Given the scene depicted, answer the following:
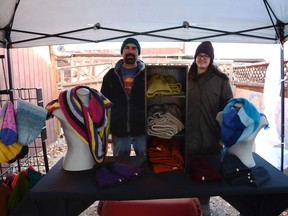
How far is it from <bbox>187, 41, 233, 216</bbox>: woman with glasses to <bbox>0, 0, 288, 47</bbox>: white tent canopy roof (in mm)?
357

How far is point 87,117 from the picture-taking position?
1021 millimetres

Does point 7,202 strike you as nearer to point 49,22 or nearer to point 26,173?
point 26,173

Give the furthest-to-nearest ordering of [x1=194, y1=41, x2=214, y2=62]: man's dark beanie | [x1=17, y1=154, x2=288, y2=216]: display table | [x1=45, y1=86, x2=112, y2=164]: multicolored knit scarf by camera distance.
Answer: [x1=194, y1=41, x2=214, y2=62]: man's dark beanie
[x1=45, y1=86, x2=112, y2=164]: multicolored knit scarf
[x1=17, y1=154, x2=288, y2=216]: display table

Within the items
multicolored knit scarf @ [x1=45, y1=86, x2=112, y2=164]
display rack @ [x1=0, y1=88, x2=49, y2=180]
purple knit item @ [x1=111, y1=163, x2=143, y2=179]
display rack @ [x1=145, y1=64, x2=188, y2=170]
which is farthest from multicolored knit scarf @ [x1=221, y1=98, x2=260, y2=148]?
display rack @ [x1=0, y1=88, x2=49, y2=180]

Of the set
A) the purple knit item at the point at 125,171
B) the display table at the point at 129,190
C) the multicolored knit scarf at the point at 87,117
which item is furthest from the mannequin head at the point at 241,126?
the multicolored knit scarf at the point at 87,117

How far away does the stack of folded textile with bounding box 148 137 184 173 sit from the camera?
1093 millimetres

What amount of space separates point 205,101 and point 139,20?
802mm

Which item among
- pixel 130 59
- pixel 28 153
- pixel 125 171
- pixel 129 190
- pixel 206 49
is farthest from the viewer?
pixel 28 153

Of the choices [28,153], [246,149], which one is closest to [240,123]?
[246,149]

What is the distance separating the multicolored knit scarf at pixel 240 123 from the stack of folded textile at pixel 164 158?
25cm

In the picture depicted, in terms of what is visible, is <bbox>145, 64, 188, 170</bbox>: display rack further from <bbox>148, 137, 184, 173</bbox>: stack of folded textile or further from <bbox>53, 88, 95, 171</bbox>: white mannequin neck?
<bbox>53, 88, 95, 171</bbox>: white mannequin neck

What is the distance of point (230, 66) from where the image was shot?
393 cm

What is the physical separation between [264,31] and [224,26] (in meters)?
0.32

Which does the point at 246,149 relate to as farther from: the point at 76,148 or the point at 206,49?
the point at 76,148
